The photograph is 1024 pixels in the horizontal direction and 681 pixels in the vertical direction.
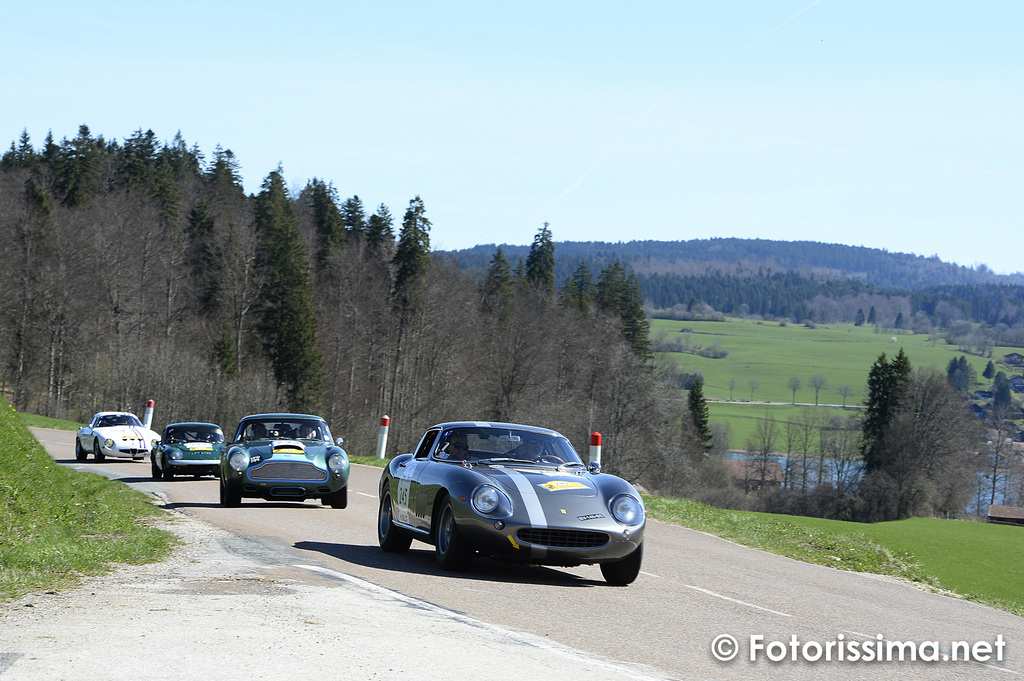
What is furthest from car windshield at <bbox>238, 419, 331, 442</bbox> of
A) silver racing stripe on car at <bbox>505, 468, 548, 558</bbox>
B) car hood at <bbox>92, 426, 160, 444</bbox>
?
car hood at <bbox>92, 426, 160, 444</bbox>

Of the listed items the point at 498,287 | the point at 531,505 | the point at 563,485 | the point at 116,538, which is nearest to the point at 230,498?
the point at 116,538

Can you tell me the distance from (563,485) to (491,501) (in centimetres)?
83

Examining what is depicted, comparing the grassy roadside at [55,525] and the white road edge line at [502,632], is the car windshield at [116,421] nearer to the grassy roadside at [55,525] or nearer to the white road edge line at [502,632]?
the grassy roadside at [55,525]

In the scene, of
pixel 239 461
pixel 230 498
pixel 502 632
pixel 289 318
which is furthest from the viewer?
pixel 289 318

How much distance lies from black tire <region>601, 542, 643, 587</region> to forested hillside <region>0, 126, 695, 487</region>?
2018 inches

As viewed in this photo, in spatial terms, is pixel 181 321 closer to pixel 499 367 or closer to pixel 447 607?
pixel 499 367

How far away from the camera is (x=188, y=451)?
22.8 m

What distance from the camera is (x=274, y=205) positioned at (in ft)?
309

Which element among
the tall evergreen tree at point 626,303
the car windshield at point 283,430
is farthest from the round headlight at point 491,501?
the tall evergreen tree at point 626,303

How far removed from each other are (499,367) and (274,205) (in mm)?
29412

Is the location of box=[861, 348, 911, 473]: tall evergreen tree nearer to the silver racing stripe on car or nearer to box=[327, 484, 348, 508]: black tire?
box=[327, 484, 348, 508]: black tire

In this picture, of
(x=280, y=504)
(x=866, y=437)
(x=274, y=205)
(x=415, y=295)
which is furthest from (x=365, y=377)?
(x=280, y=504)

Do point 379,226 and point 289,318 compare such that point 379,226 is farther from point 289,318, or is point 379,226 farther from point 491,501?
point 491,501

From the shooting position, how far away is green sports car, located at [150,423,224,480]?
22.7 m
